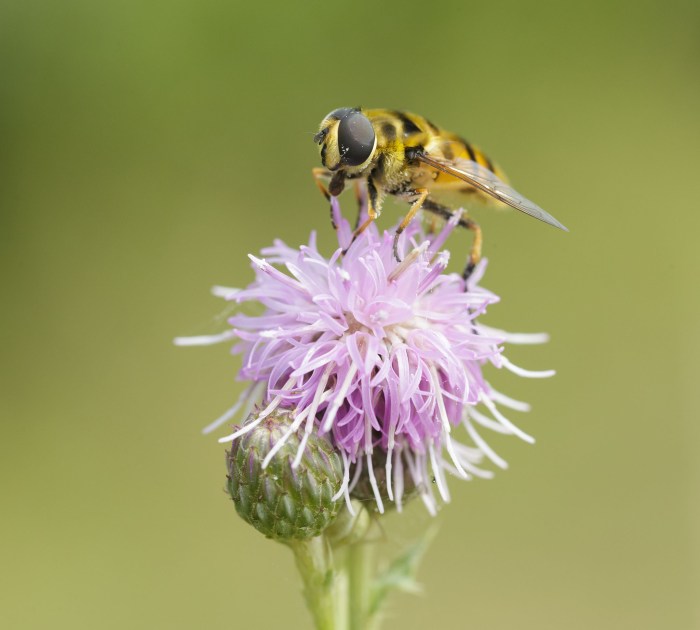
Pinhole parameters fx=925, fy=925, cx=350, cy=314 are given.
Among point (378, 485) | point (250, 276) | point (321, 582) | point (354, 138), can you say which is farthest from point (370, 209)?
point (250, 276)

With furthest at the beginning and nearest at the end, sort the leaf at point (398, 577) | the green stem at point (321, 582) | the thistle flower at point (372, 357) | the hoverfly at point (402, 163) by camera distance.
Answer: the leaf at point (398, 577) → the hoverfly at point (402, 163) → the green stem at point (321, 582) → the thistle flower at point (372, 357)

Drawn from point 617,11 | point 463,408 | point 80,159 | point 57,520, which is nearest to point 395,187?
point 463,408

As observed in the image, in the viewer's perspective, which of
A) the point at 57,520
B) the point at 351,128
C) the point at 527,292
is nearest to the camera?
the point at 351,128

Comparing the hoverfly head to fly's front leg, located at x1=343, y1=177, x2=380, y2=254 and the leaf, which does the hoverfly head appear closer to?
fly's front leg, located at x1=343, y1=177, x2=380, y2=254

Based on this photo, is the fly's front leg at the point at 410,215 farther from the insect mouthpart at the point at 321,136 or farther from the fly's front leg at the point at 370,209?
the insect mouthpart at the point at 321,136

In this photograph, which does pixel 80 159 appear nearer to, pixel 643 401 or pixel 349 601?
pixel 643 401

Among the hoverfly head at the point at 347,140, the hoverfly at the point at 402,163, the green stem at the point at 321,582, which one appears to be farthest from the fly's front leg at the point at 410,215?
the green stem at the point at 321,582
